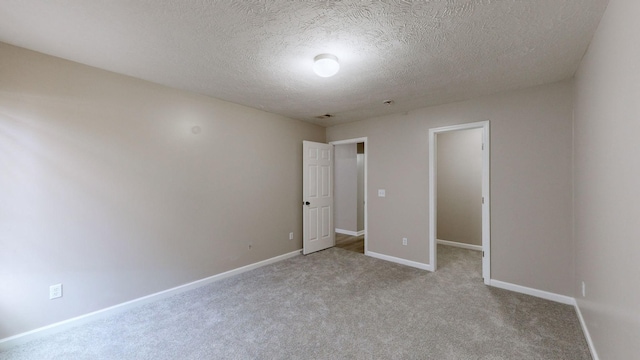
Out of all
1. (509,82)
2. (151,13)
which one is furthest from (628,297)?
(151,13)

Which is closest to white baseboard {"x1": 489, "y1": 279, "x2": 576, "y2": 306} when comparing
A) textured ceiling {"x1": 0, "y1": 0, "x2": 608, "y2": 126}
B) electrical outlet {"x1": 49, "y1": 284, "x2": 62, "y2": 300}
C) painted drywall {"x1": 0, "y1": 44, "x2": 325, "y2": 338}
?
textured ceiling {"x1": 0, "y1": 0, "x2": 608, "y2": 126}

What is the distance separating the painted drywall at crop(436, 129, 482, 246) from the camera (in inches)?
186

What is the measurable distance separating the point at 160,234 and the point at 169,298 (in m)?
0.76

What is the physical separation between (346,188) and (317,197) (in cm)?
181

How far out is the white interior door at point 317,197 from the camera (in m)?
4.51

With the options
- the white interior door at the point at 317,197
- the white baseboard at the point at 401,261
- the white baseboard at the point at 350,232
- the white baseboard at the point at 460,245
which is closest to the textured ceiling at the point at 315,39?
the white interior door at the point at 317,197

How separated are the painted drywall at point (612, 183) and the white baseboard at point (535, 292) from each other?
0.52 m

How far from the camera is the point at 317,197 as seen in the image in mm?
4684

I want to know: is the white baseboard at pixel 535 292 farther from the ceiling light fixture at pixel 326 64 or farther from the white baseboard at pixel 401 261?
the ceiling light fixture at pixel 326 64

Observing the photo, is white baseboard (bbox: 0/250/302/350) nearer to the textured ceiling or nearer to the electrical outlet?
the electrical outlet

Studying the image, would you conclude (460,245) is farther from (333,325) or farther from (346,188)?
(333,325)

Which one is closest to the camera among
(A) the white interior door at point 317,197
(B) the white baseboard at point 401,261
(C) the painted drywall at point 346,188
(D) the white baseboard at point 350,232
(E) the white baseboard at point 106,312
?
(E) the white baseboard at point 106,312

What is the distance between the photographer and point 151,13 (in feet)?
5.44

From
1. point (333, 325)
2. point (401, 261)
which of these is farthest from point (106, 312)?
point (401, 261)
